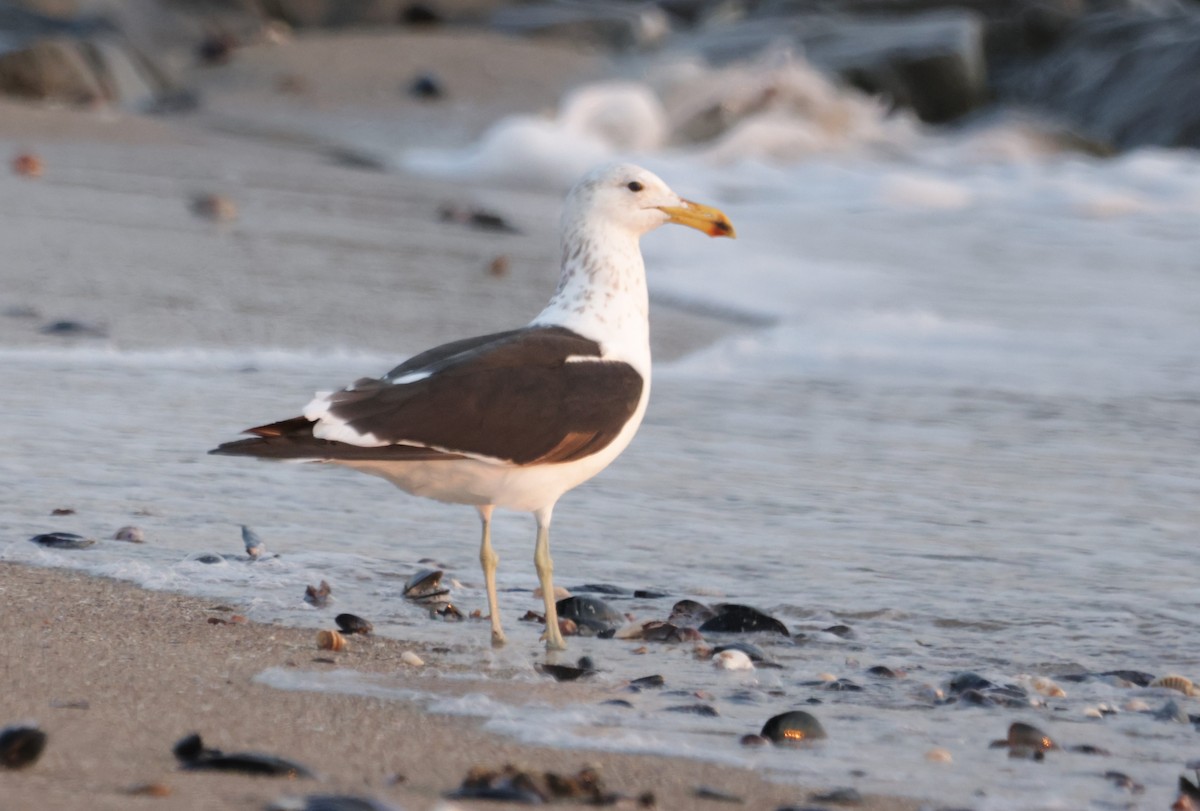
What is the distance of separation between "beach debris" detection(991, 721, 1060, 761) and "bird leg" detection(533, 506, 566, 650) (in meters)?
1.09

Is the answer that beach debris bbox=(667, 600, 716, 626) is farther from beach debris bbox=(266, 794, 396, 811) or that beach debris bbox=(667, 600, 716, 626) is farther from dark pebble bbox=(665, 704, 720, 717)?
beach debris bbox=(266, 794, 396, 811)

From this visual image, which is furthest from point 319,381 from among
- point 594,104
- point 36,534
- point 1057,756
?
point 594,104

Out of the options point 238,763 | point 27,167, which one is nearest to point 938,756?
point 238,763

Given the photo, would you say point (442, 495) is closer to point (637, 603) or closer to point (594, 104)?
point (637, 603)

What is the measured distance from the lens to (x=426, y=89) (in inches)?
720

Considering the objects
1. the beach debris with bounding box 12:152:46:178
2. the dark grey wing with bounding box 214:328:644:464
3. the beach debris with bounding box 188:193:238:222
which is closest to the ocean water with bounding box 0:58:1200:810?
the dark grey wing with bounding box 214:328:644:464

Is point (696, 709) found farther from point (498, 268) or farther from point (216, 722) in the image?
point (498, 268)

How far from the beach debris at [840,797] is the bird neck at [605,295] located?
5.11 ft

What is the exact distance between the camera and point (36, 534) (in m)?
4.27

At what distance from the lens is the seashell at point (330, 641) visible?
3641 mm

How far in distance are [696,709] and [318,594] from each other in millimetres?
1116

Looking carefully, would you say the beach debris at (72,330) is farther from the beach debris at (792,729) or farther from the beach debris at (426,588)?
the beach debris at (792,729)

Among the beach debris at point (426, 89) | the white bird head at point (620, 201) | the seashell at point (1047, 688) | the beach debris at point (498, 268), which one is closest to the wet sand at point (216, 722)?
the seashell at point (1047, 688)

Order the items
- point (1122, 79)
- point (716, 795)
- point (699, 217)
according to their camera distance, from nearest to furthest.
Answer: point (716, 795), point (699, 217), point (1122, 79)
